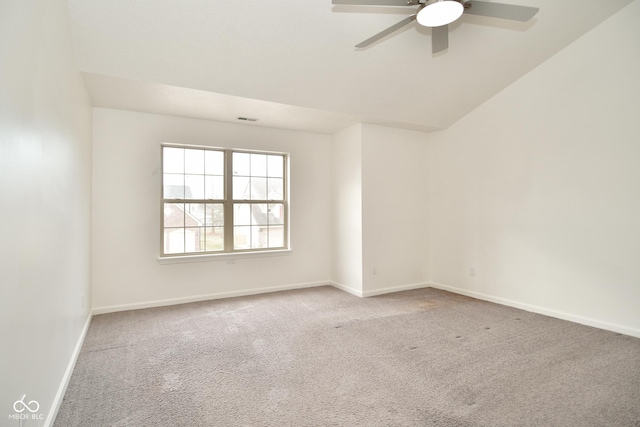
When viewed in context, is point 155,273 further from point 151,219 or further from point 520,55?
point 520,55

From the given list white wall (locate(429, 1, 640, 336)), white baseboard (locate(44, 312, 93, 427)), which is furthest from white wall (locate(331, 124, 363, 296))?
white baseboard (locate(44, 312, 93, 427))

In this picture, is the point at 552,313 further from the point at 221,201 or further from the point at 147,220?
the point at 147,220

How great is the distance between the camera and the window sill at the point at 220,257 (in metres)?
4.16

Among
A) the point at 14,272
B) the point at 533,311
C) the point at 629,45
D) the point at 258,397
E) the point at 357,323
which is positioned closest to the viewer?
the point at 14,272

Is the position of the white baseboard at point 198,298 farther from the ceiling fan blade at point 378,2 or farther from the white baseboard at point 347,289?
the ceiling fan blade at point 378,2

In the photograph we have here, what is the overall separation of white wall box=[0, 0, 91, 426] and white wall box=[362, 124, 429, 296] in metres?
3.31

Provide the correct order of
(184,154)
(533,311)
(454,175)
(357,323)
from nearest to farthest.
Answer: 1. (357,323)
2. (533,311)
3. (184,154)
4. (454,175)

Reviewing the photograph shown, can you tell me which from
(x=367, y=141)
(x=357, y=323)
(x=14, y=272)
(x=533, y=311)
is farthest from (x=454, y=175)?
(x=14, y=272)

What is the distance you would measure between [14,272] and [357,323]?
9.58ft

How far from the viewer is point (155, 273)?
4.12 meters

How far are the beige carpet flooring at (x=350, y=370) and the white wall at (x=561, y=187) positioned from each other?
41 centimetres

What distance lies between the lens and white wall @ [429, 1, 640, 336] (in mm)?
3219

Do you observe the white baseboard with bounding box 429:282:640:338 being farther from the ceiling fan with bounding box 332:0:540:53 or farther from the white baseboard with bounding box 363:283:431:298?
the ceiling fan with bounding box 332:0:540:53

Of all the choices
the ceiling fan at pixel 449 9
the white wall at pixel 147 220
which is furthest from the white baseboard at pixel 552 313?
the ceiling fan at pixel 449 9
